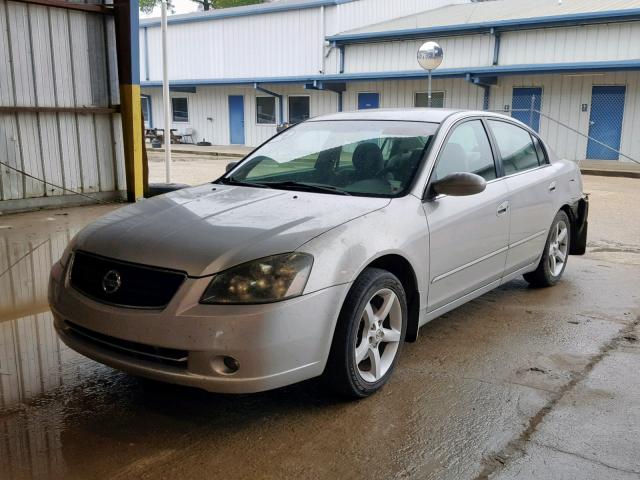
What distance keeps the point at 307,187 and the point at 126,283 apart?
145cm

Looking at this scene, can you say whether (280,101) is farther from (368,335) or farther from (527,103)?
(368,335)

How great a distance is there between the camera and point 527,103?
2152 centimetres

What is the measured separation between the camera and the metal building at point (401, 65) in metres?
19.8

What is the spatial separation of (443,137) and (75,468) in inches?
118

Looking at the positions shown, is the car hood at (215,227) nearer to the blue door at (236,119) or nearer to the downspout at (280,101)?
the downspout at (280,101)

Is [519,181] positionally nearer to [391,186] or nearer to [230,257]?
[391,186]

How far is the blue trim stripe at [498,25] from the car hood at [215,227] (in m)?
18.4

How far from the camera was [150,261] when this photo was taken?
312 cm

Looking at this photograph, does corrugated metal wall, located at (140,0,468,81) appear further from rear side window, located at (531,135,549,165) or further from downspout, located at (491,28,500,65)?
rear side window, located at (531,135,549,165)

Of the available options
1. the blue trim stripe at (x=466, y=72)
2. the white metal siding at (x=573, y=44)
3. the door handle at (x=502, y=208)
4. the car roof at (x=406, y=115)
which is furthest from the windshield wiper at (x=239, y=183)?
the white metal siding at (x=573, y=44)

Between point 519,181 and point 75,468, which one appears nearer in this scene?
point 75,468

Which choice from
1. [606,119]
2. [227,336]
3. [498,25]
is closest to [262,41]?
[498,25]

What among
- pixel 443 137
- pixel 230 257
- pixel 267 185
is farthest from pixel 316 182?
pixel 230 257

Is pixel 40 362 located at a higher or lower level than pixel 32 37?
lower
